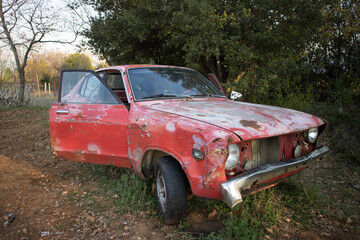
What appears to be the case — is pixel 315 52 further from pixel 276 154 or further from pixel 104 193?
pixel 104 193

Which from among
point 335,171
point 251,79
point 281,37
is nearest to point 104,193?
point 335,171

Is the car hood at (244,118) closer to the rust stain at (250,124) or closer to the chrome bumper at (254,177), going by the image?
the rust stain at (250,124)

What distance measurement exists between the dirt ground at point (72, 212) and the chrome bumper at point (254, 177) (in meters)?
0.72

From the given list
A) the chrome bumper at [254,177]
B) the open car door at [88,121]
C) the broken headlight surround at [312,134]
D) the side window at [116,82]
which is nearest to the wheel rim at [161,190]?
the open car door at [88,121]

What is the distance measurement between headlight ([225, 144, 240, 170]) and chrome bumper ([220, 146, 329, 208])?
117 millimetres

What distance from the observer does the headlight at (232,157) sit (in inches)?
86.2

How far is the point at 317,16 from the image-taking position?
828 cm

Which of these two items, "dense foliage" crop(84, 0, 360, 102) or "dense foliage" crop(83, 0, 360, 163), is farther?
"dense foliage" crop(84, 0, 360, 102)

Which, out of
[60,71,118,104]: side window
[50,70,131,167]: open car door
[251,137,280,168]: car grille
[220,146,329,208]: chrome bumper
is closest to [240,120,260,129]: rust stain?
[251,137,280,168]: car grille

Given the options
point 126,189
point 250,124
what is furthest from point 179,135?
A: point 126,189

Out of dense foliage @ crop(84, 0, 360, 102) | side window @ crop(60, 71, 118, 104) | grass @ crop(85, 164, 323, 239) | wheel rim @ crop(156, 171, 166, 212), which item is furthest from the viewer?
dense foliage @ crop(84, 0, 360, 102)

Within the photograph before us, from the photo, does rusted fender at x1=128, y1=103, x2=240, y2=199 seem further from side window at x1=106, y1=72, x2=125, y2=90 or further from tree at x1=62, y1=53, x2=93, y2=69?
tree at x1=62, y1=53, x2=93, y2=69

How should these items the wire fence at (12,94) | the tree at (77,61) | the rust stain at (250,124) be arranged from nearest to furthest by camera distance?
the rust stain at (250,124)
the wire fence at (12,94)
the tree at (77,61)

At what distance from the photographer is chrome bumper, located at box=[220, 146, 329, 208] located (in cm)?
200
